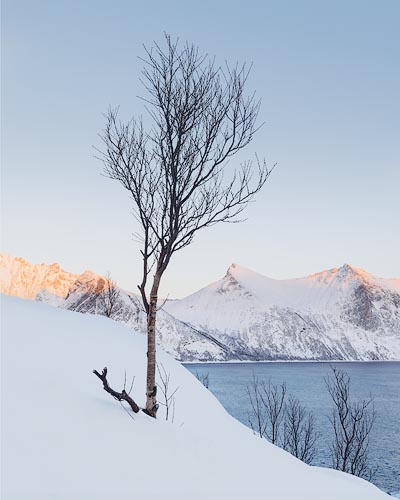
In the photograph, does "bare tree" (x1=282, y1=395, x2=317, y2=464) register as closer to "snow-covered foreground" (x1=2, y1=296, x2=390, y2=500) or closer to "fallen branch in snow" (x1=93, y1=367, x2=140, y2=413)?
"snow-covered foreground" (x1=2, y1=296, x2=390, y2=500)

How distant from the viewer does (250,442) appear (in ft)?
38.0

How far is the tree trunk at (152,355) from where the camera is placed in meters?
9.54

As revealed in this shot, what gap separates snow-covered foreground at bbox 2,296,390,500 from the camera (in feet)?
21.0

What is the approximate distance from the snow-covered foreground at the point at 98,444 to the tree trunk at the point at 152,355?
1.08ft

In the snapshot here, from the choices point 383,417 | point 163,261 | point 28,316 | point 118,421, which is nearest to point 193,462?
point 118,421

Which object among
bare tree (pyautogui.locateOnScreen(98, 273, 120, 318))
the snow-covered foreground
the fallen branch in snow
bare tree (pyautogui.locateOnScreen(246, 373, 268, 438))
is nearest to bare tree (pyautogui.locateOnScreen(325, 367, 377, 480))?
bare tree (pyautogui.locateOnScreen(246, 373, 268, 438))

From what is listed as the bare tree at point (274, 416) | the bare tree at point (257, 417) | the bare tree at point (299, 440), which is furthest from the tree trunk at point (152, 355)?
the bare tree at point (299, 440)

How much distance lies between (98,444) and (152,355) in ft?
9.77

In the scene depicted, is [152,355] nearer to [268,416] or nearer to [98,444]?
[98,444]

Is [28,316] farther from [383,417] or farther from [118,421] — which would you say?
[383,417]

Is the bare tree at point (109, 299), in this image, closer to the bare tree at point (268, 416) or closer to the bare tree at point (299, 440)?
the bare tree at point (268, 416)

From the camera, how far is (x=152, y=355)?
10.1 meters

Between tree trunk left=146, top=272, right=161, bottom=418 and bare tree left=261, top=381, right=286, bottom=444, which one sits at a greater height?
tree trunk left=146, top=272, right=161, bottom=418

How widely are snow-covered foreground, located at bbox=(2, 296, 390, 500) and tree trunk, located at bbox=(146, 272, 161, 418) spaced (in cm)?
33
